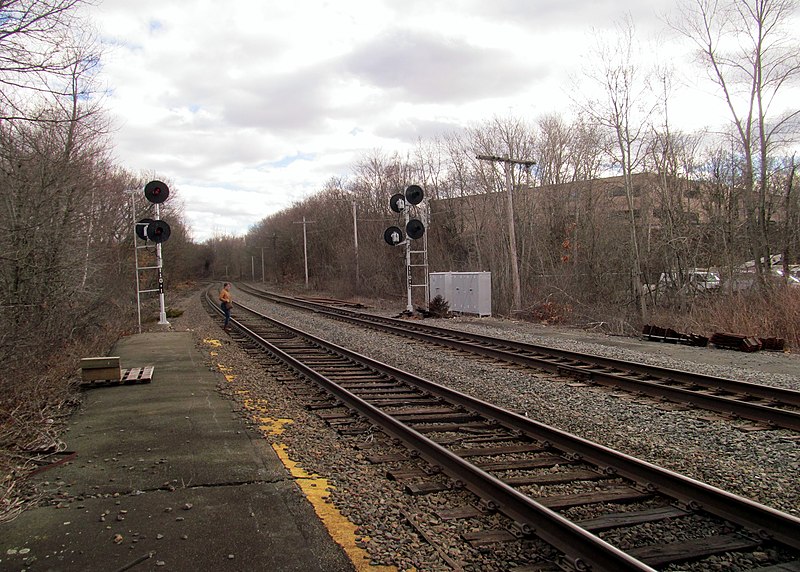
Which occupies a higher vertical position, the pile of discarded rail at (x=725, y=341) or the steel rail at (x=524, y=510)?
the steel rail at (x=524, y=510)

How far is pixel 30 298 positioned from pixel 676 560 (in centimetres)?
1109

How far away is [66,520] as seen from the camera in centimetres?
429

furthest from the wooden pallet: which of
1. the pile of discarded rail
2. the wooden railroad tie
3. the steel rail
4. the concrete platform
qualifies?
the pile of discarded rail

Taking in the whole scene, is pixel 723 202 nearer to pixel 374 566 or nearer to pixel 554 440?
pixel 554 440

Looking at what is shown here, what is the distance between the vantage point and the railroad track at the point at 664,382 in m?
7.46

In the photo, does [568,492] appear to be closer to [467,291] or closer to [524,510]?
[524,510]

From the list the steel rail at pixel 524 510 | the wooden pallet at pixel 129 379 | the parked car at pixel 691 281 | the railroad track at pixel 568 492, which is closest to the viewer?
the steel rail at pixel 524 510

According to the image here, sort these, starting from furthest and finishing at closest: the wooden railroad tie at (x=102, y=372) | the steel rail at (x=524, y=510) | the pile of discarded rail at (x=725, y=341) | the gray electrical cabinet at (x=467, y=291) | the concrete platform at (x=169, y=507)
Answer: the gray electrical cabinet at (x=467, y=291)
the pile of discarded rail at (x=725, y=341)
the wooden railroad tie at (x=102, y=372)
the concrete platform at (x=169, y=507)
the steel rail at (x=524, y=510)

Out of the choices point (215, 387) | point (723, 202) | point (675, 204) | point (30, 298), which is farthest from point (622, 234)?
point (30, 298)

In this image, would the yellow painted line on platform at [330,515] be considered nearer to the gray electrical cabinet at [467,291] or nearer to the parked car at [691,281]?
the gray electrical cabinet at [467,291]

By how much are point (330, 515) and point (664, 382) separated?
22.5ft

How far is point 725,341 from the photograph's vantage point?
46.3ft

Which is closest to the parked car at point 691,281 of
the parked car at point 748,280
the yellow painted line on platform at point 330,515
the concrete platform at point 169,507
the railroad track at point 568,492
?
the parked car at point 748,280

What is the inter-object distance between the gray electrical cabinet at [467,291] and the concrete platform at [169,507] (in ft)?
53.3
